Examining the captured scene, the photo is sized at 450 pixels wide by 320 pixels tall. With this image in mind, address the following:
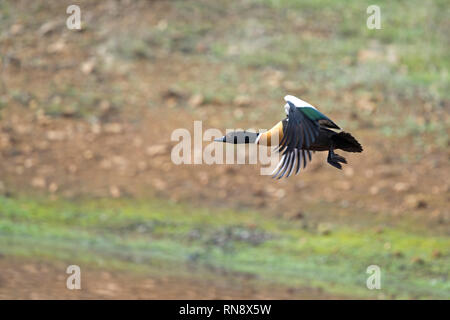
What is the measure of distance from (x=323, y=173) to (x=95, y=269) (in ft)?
16.0

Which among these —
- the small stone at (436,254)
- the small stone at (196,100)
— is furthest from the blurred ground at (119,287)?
the small stone at (196,100)

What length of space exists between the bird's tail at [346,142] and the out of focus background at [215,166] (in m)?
4.09

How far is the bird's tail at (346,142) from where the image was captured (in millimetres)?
6160

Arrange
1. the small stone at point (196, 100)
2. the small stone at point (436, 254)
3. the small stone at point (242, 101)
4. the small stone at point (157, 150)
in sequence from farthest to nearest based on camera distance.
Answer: the small stone at point (242, 101) → the small stone at point (196, 100) → the small stone at point (157, 150) → the small stone at point (436, 254)

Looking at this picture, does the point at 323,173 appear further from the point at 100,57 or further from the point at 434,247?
Answer: the point at 100,57

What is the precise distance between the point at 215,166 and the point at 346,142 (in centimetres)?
814

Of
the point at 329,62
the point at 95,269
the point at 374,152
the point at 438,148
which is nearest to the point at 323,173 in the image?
the point at 374,152

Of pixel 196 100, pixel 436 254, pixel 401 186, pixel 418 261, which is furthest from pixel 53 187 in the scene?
pixel 436 254

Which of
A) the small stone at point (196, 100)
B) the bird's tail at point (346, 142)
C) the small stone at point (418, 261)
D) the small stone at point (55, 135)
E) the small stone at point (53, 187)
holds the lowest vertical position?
the small stone at point (418, 261)

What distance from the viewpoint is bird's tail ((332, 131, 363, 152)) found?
20.2 ft

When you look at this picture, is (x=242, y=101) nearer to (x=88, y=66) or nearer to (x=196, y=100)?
(x=196, y=100)

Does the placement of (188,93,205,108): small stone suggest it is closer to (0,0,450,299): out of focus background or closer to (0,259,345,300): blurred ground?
(0,0,450,299): out of focus background

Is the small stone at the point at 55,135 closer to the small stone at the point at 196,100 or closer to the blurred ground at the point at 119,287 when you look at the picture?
the small stone at the point at 196,100

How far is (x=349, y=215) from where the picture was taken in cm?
1318
